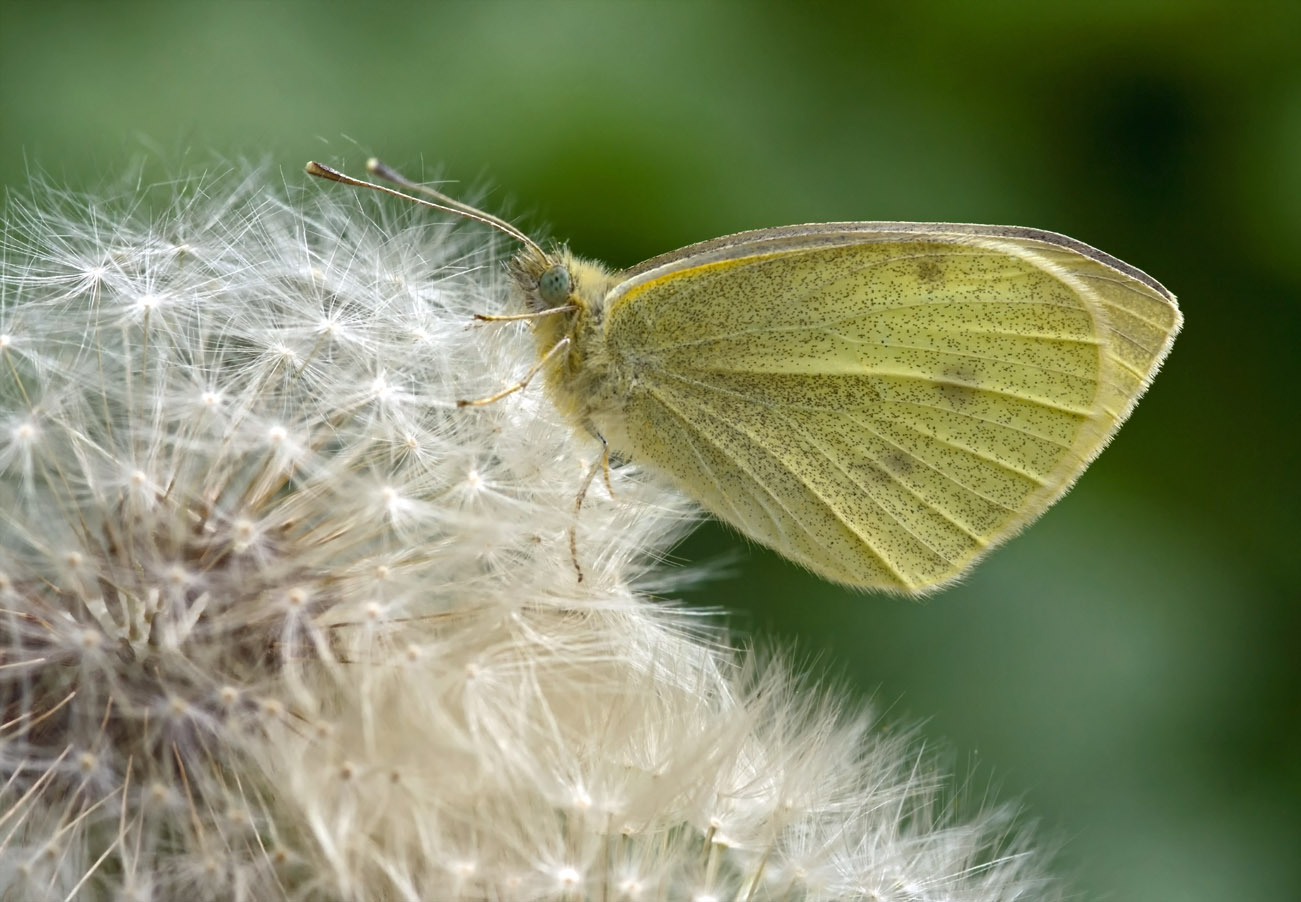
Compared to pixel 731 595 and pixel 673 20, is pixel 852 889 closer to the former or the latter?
pixel 731 595

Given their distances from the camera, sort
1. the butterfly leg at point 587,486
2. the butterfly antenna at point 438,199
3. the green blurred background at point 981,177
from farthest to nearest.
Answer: the green blurred background at point 981,177
the butterfly antenna at point 438,199
the butterfly leg at point 587,486

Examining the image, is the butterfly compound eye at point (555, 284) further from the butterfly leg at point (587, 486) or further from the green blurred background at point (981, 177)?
the green blurred background at point (981, 177)

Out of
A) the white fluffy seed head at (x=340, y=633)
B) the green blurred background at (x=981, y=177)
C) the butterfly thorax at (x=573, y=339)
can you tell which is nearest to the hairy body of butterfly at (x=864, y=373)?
the butterfly thorax at (x=573, y=339)

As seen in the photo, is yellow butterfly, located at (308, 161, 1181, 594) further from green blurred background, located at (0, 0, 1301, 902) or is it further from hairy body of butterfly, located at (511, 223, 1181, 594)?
green blurred background, located at (0, 0, 1301, 902)

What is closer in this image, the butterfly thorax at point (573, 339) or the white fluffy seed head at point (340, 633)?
the white fluffy seed head at point (340, 633)

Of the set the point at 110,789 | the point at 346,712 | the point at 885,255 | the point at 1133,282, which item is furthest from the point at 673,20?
the point at 110,789

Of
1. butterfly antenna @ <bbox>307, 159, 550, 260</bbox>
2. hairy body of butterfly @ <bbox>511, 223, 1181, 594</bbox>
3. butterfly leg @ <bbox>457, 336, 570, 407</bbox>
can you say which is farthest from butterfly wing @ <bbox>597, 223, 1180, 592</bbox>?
butterfly antenna @ <bbox>307, 159, 550, 260</bbox>

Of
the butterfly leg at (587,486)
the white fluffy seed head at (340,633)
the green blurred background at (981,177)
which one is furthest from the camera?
the green blurred background at (981,177)

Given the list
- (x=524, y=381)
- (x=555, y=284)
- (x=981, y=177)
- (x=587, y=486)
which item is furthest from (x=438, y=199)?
(x=981, y=177)
